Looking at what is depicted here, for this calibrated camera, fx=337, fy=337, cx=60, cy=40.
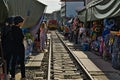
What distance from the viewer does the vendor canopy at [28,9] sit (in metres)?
12.8

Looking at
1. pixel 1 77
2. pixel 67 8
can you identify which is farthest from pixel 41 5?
pixel 67 8

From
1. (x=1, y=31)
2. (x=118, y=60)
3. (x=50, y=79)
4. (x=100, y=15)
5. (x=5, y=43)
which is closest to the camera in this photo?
(x=5, y=43)

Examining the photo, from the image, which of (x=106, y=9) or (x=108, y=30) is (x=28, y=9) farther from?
(x=108, y=30)

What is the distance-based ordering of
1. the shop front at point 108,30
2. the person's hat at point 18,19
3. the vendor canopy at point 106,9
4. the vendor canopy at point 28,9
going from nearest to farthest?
the person's hat at point 18,19 < the vendor canopy at point 28,9 < the shop front at point 108,30 < the vendor canopy at point 106,9

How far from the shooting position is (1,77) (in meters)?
8.16

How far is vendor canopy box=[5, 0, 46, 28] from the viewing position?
12812 millimetres

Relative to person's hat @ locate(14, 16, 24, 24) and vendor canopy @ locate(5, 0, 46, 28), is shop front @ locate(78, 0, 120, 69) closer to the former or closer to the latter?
vendor canopy @ locate(5, 0, 46, 28)

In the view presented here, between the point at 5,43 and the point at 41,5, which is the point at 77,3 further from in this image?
the point at 5,43

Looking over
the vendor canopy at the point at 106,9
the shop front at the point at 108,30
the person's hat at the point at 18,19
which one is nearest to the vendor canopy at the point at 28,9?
the person's hat at the point at 18,19

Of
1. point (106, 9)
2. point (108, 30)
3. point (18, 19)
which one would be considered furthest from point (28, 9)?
point (18, 19)

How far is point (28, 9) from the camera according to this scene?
14.5m

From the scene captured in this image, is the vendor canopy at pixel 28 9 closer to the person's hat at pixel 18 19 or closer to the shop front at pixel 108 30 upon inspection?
the person's hat at pixel 18 19

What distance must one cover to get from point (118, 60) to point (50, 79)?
2942 millimetres

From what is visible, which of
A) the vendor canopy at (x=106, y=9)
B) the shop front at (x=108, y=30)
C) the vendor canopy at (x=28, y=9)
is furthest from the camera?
the vendor canopy at (x=106, y=9)
